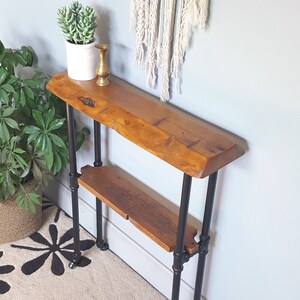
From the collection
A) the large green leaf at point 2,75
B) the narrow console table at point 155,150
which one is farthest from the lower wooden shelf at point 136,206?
the large green leaf at point 2,75

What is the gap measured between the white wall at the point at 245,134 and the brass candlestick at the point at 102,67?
0.10 m

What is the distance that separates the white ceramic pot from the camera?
4.38 ft

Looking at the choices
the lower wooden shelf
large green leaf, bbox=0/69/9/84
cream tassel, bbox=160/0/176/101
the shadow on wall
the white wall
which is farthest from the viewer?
large green leaf, bbox=0/69/9/84

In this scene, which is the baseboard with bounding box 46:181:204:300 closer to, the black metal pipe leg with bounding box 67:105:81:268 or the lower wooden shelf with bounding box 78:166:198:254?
the black metal pipe leg with bounding box 67:105:81:268

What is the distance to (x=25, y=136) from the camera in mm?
1646

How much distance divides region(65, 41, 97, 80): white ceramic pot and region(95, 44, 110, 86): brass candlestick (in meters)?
0.04

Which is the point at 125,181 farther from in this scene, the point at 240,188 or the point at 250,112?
the point at 250,112

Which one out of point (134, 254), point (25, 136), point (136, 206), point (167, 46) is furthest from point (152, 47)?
point (134, 254)

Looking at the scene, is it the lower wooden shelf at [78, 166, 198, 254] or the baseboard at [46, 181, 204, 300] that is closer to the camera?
the lower wooden shelf at [78, 166, 198, 254]

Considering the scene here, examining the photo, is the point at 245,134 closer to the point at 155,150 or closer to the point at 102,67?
the point at 155,150

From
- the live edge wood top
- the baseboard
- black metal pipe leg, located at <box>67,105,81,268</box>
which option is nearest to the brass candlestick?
the live edge wood top

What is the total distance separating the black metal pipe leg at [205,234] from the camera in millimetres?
1238

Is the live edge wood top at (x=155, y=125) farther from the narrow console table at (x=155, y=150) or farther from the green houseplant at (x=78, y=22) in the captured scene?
the green houseplant at (x=78, y=22)

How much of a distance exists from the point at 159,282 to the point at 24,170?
0.60 metres
